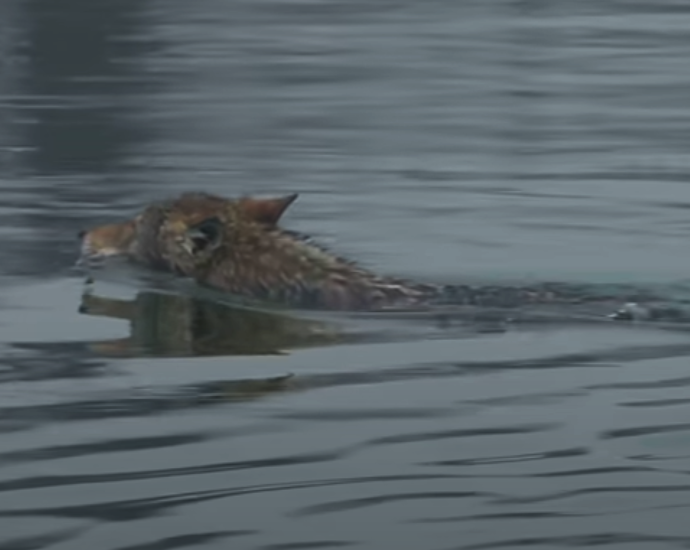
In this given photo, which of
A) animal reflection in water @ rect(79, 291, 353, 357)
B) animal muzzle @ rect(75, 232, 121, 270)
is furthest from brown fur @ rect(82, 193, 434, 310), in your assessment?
animal muzzle @ rect(75, 232, 121, 270)

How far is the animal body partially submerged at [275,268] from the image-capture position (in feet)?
34.6

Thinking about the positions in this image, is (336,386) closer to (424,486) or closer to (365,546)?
(424,486)

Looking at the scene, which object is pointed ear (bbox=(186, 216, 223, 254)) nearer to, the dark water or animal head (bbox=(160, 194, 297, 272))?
animal head (bbox=(160, 194, 297, 272))

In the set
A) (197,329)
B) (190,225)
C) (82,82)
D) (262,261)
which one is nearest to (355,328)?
(197,329)

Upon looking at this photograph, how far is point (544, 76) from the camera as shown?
797 inches

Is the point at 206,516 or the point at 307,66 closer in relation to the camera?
the point at 206,516

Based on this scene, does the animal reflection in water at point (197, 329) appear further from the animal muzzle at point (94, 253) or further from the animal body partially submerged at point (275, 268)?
the animal muzzle at point (94, 253)

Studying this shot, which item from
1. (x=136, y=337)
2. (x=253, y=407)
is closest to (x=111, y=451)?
(x=253, y=407)

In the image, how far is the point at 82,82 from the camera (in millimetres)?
20625

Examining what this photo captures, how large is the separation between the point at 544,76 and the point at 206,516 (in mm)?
13520

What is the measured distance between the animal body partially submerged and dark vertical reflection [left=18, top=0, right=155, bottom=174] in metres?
4.32

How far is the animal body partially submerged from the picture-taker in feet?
34.6

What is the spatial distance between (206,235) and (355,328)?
3.00 ft

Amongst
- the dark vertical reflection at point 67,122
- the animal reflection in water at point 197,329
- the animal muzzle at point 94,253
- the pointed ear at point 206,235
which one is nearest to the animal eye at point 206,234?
the pointed ear at point 206,235
